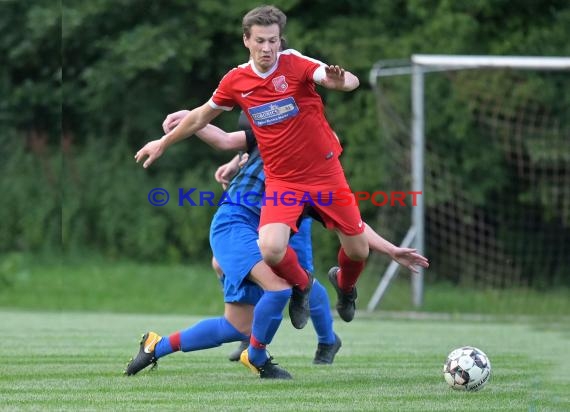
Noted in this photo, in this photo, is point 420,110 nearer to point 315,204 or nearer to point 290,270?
point 315,204

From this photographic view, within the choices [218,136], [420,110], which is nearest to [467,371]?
[218,136]

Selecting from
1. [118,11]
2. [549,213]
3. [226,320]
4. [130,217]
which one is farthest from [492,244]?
[226,320]

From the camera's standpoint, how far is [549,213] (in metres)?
15.5

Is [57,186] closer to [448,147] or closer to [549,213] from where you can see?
[448,147]

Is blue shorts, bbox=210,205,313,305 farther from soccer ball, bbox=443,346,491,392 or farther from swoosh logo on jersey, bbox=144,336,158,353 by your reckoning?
soccer ball, bbox=443,346,491,392

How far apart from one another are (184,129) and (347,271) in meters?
1.34

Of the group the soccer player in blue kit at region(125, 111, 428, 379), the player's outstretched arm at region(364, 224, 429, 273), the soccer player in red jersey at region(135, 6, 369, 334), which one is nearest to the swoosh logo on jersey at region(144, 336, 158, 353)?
the soccer player in blue kit at region(125, 111, 428, 379)

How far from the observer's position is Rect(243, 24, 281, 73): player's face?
5.98 m

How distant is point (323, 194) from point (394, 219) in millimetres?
9109

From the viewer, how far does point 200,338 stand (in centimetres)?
627

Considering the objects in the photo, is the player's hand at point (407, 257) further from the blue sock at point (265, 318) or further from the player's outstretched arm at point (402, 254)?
the blue sock at point (265, 318)

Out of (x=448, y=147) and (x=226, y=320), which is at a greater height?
(x=448, y=147)

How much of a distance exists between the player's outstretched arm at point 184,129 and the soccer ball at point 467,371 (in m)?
1.95

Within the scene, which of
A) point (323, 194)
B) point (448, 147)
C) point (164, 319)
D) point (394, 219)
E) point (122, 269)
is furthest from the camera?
point (122, 269)
